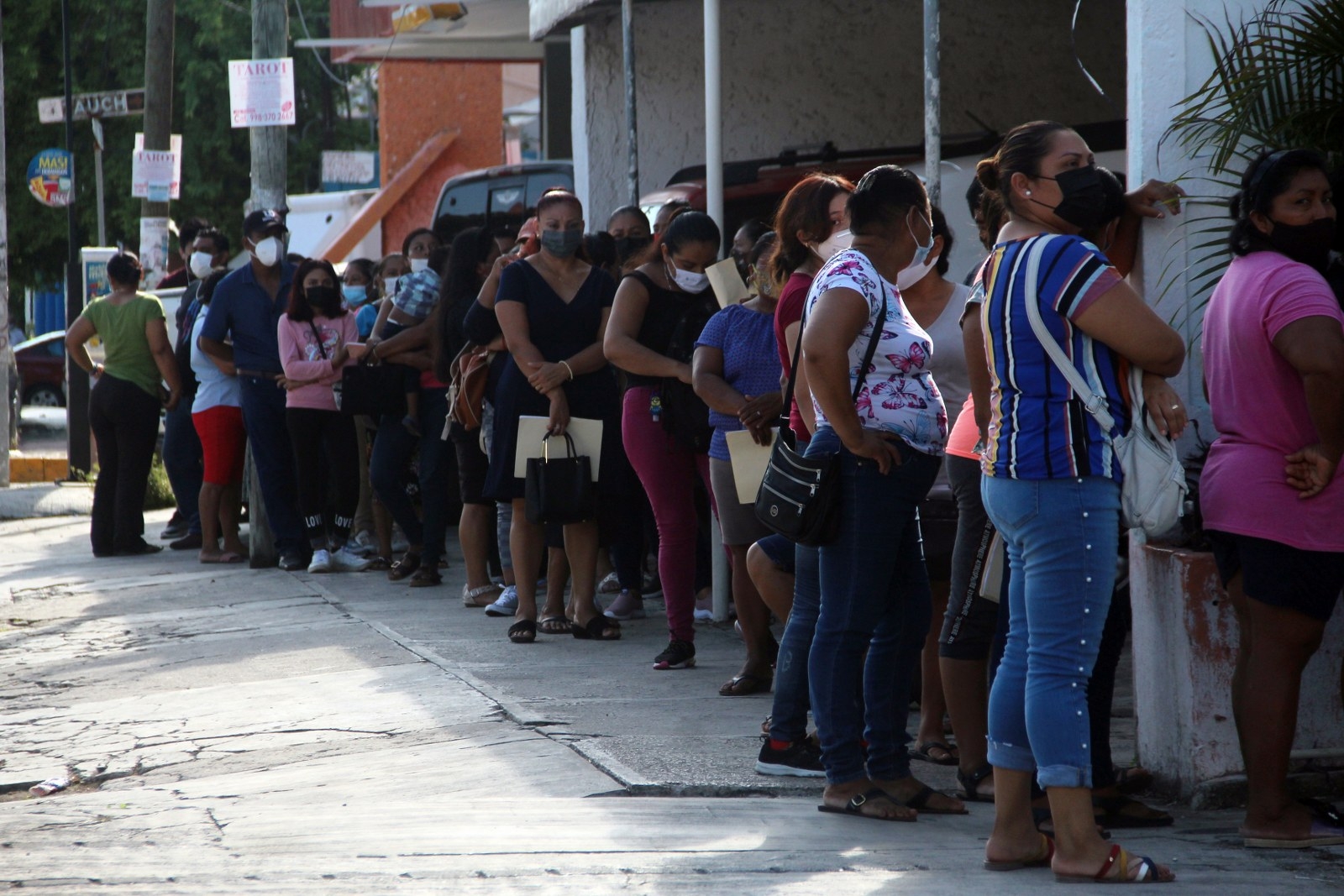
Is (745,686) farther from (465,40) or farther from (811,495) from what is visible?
(465,40)

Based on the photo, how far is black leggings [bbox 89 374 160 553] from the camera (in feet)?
36.3

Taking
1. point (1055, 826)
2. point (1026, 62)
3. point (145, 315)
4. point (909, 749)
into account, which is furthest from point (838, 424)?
point (1026, 62)

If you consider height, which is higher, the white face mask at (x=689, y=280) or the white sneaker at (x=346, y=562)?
the white face mask at (x=689, y=280)

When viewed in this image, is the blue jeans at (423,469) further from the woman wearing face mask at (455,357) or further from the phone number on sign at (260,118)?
the phone number on sign at (260,118)

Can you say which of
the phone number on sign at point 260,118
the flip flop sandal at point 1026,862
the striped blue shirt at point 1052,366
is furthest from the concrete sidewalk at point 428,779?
the phone number on sign at point 260,118

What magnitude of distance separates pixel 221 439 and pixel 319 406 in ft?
3.26

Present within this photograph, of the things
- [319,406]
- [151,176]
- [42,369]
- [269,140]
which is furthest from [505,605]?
[42,369]

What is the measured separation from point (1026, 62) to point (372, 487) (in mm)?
6310

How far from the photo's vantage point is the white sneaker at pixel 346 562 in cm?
1009

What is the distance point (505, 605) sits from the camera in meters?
8.18

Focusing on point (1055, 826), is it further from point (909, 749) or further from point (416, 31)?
point (416, 31)

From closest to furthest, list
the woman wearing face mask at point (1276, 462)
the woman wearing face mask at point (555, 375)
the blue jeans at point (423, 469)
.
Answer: the woman wearing face mask at point (1276, 462) → the woman wearing face mask at point (555, 375) → the blue jeans at point (423, 469)

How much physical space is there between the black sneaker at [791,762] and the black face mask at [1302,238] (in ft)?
6.58

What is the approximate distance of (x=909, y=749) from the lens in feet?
17.9
